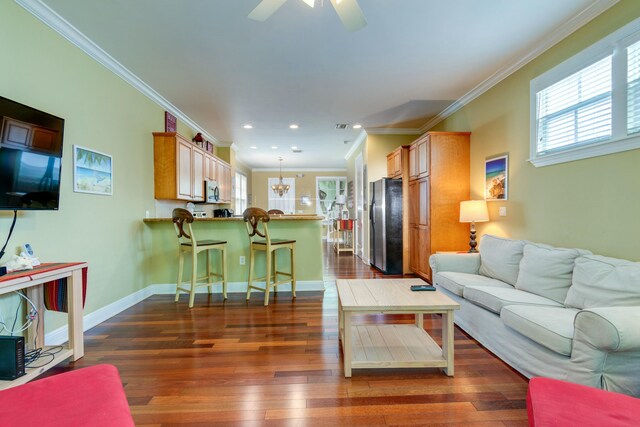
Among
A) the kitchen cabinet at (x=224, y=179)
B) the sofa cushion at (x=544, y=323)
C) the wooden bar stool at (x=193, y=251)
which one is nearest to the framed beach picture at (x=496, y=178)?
the sofa cushion at (x=544, y=323)

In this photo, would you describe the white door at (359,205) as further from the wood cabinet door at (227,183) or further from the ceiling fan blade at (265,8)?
the ceiling fan blade at (265,8)

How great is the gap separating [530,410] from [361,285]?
1365mm

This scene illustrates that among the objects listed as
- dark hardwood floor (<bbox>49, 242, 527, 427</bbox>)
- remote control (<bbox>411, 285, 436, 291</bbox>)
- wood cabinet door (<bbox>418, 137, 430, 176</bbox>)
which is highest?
wood cabinet door (<bbox>418, 137, 430, 176</bbox>)

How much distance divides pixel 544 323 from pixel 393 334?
0.99 metres

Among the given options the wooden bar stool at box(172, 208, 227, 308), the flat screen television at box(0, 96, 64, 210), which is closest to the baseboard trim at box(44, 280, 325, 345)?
the wooden bar stool at box(172, 208, 227, 308)

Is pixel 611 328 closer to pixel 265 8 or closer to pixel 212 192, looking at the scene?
pixel 265 8

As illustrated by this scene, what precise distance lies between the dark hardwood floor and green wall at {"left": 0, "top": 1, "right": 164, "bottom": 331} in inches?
26.2

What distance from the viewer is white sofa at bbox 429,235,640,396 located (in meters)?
1.40

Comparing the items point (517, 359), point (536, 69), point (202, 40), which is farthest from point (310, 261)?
point (536, 69)

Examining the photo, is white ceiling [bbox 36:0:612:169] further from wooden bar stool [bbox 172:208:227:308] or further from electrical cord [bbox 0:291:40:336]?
electrical cord [bbox 0:291:40:336]

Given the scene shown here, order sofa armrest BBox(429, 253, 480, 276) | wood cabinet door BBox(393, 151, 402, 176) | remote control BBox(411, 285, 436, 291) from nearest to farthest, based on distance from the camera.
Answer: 1. remote control BBox(411, 285, 436, 291)
2. sofa armrest BBox(429, 253, 480, 276)
3. wood cabinet door BBox(393, 151, 402, 176)

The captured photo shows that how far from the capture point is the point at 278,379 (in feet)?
6.01

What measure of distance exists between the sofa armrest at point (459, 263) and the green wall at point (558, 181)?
560 millimetres

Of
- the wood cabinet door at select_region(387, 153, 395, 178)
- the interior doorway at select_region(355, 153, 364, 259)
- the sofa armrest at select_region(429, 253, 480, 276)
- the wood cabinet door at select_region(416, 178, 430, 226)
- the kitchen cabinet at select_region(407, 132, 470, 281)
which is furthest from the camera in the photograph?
the interior doorway at select_region(355, 153, 364, 259)
